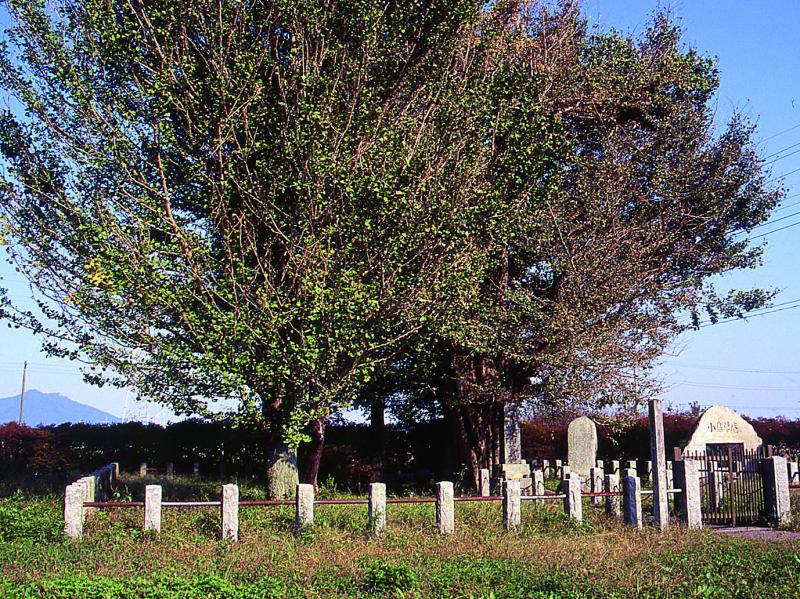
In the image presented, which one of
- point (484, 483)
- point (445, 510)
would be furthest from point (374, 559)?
point (484, 483)

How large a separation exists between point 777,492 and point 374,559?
8.54 meters

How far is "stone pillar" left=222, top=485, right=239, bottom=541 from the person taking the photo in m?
13.0

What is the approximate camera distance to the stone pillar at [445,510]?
13.7 metres

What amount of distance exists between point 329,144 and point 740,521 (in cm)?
1104

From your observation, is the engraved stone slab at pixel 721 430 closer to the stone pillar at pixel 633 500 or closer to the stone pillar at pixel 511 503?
the stone pillar at pixel 633 500

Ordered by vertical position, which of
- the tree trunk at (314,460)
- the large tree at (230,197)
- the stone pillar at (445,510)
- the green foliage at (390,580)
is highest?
the large tree at (230,197)

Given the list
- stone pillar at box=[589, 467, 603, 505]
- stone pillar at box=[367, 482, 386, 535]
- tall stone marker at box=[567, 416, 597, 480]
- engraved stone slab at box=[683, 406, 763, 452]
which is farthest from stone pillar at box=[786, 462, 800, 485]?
stone pillar at box=[367, 482, 386, 535]

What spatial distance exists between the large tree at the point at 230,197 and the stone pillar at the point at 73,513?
370 centimetres

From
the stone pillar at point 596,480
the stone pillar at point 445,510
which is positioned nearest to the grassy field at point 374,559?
the stone pillar at point 445,510

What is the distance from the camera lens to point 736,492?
1592 centimetres

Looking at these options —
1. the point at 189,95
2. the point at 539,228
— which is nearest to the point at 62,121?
the point at 189,95

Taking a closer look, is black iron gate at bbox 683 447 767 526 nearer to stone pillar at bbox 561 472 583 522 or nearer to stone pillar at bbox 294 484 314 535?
stone pillar at bbox 561 472 583 522

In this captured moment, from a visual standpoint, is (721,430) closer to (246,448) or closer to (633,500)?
(633,500)

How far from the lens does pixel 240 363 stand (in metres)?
16.2
